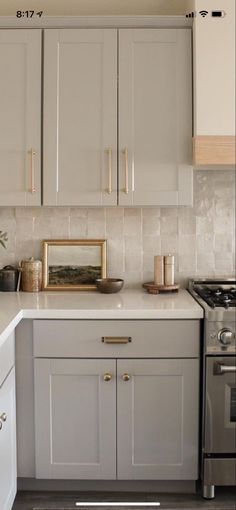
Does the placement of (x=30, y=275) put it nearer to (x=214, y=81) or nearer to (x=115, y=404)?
(x=115, y=404)

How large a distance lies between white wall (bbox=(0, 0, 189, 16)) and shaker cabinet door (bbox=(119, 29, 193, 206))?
42 cm

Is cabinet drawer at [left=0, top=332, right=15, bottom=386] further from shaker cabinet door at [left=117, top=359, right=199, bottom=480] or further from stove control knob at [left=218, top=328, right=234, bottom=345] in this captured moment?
stove control knob at [left=218, top=328, right=234, bottom=345]

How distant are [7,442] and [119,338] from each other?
0.61 m

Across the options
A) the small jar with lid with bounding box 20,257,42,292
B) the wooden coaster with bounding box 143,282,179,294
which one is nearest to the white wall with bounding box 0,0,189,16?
the small jar with lid with bounding box 20,257,42,292

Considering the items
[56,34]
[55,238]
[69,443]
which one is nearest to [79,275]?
[55,238]

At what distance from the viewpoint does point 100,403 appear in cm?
238

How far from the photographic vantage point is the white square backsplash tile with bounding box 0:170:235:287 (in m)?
2.96

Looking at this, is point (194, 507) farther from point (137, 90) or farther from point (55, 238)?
point (137, 90)

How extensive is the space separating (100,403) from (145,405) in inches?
7.6

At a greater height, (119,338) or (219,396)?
(119,338)

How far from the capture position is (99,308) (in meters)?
2.37

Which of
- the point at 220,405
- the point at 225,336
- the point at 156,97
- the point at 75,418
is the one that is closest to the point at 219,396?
the point at 220,405

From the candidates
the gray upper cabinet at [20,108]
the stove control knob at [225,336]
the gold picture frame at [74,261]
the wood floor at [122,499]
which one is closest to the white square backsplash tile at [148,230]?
the gold picture frame at [74,261]

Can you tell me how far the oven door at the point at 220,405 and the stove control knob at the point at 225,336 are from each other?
7cm
